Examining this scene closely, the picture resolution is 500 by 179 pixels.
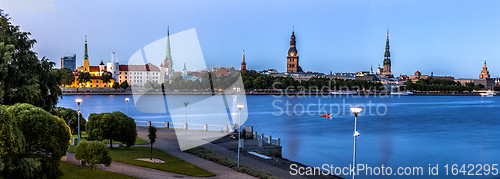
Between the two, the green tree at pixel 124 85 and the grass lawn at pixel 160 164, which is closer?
the grass lawn at pixel 160 164

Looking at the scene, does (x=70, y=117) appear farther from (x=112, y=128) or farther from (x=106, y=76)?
(x=106, y=76)

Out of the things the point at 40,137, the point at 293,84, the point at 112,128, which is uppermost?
the point at 293,84

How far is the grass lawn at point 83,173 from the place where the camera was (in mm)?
13320

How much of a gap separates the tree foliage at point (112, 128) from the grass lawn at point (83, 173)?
4801 millimetres

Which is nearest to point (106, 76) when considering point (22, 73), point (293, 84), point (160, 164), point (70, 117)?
point (293, 84)

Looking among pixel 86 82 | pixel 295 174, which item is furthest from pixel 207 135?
pixel 86 82

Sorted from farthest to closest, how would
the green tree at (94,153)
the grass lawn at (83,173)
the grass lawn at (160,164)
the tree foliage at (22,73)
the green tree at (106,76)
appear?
the green tree at (106,76) → the tree foliage at (22,73) → the grass lawn at (160,164) → the green tree at (94,153) → the grass lawn at (83,173)

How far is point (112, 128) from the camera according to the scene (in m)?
19.3

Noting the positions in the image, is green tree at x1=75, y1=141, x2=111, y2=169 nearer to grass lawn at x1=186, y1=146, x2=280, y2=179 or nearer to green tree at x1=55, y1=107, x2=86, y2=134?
grass lawn at x1=186, y1=146, x2=280, y2=179

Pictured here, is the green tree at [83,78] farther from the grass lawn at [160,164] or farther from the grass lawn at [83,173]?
the grass lawn at [83,173]

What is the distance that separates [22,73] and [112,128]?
5.56m

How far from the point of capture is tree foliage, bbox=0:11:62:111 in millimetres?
18625

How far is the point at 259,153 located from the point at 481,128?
41354mm

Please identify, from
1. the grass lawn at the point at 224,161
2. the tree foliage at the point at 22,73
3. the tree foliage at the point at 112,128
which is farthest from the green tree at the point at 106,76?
the grass lawn at the point at 224,161
